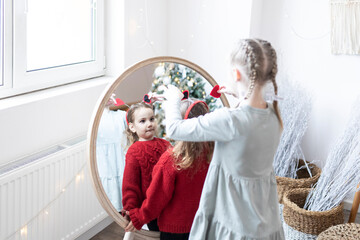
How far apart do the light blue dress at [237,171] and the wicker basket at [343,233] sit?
2.40ft

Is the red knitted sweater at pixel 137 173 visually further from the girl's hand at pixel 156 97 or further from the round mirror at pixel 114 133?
the girl's hand at pixel 156 97

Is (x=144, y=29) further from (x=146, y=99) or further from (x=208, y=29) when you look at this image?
(x=146, y=99)

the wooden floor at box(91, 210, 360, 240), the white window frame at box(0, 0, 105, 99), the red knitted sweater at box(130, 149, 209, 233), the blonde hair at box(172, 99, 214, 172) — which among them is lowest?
the wooden floor at box(91, 210, 360, 240)

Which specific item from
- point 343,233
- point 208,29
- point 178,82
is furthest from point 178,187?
point 208,29

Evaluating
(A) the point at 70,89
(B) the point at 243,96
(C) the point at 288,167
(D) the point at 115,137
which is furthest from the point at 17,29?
(C) the point at 288,167

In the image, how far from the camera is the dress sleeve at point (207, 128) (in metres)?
1.52

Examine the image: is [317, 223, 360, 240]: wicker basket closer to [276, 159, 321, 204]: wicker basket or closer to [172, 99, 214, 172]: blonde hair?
[276, 159, 321, 204]: wicker basket

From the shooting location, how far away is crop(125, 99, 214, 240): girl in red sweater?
176cm

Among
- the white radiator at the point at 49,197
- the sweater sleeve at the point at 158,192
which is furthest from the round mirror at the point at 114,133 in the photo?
the white radiator at the point at 49,197

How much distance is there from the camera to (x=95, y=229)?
286 cm

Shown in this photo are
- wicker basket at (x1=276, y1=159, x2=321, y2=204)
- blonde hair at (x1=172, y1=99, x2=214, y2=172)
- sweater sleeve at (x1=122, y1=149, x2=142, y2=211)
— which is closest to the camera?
blonde hair at (x1=172, y1=99, x2=214, y2=172)

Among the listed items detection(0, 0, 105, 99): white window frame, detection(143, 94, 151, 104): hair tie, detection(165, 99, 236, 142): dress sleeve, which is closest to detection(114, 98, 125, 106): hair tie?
detection(143, 94, 151, 104): hair tie

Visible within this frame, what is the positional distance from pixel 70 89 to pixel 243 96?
1357 millimetres

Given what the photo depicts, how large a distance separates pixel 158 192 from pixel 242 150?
0.41 meters
